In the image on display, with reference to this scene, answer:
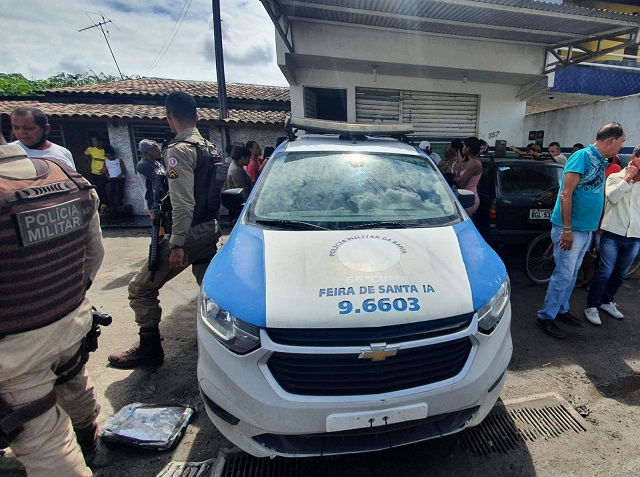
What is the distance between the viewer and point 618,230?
319 centimetres

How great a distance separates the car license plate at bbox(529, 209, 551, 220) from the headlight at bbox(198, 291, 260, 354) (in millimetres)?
4304

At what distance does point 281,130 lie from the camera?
9.95m

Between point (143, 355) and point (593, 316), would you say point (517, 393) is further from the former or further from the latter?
point (143, 355)

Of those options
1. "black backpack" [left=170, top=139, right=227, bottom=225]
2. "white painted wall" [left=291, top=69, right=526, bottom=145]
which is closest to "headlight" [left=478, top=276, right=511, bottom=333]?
"black backpack" [left=170, top=139, right=227, bottom=225]

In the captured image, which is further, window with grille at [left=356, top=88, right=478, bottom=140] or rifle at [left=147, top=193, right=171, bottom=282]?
window with grille at [left=356, top=88, right=478, bottom=140]

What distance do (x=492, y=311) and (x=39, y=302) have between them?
2117 mm

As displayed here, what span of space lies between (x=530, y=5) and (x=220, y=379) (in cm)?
698

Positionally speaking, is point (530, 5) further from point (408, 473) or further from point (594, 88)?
point (408, 473)

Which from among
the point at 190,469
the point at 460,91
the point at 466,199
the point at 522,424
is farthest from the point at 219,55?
the point at 522,424

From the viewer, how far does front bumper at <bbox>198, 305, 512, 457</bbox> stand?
5.03 feet

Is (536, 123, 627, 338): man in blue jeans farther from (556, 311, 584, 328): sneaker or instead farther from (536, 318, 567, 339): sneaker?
(556, 311, 584, 328): sneaker

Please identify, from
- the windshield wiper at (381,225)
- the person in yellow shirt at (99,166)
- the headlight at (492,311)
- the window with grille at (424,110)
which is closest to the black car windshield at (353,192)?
the windshield wiper at (381,225)

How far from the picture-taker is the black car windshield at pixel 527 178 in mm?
4582

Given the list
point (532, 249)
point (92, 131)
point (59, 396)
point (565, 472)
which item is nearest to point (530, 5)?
point (532, 249)
